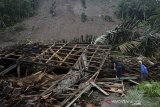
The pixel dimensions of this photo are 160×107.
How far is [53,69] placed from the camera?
13023 millimetres

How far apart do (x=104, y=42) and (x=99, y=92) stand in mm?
6339

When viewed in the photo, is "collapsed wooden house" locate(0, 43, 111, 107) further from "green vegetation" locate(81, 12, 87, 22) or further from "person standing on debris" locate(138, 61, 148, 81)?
"green vegetation" locate(81, 12, 87, 22)

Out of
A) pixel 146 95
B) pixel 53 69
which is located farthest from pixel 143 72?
pixel 53 69

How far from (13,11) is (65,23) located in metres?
5.27

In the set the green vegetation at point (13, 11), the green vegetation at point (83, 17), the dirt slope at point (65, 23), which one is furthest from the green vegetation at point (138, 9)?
the green vegetation at point (13, 11)

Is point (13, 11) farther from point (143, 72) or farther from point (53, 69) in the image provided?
point (143, 72)

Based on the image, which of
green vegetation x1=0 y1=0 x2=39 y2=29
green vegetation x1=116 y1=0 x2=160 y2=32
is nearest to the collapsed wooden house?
green vegetation x1=0 y1=0 x2=39 y2=29

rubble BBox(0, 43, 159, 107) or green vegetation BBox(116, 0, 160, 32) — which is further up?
green vegetation BBox(116, 0, 160, 32)

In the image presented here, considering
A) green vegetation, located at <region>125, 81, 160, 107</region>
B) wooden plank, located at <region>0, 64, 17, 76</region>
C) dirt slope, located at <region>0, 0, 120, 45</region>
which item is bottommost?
green vegetation, located at <region>125, 81, 160, 107</region>

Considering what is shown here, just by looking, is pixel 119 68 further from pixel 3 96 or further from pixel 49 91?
pixel 3 96

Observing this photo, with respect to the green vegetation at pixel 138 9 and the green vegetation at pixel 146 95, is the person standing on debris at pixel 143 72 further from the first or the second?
the green vegetation at pixel 138 9

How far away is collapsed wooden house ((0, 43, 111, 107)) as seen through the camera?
32.3 ft

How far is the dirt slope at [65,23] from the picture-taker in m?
24.9

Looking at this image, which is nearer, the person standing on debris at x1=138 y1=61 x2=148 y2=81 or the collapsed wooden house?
the collapsed wooden house
